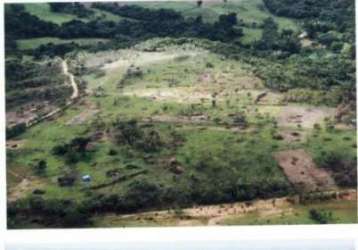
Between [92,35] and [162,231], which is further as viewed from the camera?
[92,35]

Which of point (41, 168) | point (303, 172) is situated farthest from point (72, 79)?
point (303, 172)

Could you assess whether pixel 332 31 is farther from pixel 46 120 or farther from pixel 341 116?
pixel 46 120

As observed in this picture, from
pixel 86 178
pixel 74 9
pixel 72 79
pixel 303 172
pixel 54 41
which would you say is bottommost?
pixel 86 178

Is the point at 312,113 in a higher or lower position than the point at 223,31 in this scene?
lower

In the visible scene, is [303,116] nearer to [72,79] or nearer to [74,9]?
[72,79]

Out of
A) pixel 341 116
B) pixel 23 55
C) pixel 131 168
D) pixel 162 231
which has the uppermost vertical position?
pixel 23 55

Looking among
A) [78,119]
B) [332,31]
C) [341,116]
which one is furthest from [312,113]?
[78,119]
